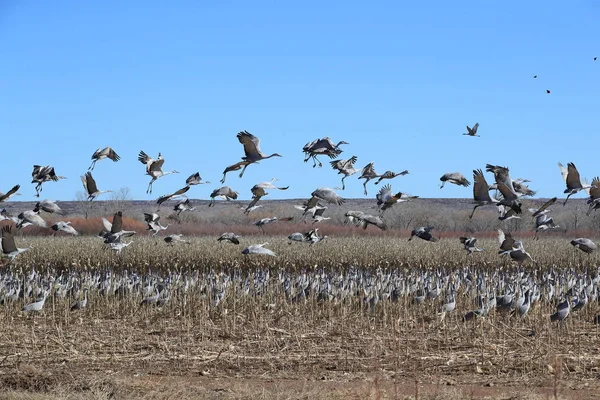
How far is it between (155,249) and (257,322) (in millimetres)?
12989

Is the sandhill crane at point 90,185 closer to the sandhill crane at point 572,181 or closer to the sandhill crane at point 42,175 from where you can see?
the sandhill crane at point 42,175

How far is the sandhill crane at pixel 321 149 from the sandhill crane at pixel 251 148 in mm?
1035

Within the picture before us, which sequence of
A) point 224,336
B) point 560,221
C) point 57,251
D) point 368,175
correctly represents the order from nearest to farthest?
point 224,336 → point 368,175 → point 57,251 → point 560,221

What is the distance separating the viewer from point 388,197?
608 inches

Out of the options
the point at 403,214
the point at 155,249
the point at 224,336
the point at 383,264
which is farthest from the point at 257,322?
the point at 403,214

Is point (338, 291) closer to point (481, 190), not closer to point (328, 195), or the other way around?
point (328, 195)

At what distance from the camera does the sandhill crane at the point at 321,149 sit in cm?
1432

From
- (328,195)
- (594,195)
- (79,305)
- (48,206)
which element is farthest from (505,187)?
(48,206)

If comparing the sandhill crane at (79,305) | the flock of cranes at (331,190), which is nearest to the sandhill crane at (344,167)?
the flock of cranes at (331,190)

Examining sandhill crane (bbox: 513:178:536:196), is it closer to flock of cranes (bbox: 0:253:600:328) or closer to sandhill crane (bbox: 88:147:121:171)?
flock of cranes (bbox: 0:253:600:328)

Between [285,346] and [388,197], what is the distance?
418 centimetres

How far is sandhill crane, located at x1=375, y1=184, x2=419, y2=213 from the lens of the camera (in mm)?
15078

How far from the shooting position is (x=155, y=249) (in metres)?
26.7

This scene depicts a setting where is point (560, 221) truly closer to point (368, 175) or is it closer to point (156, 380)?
point (368, 175)
